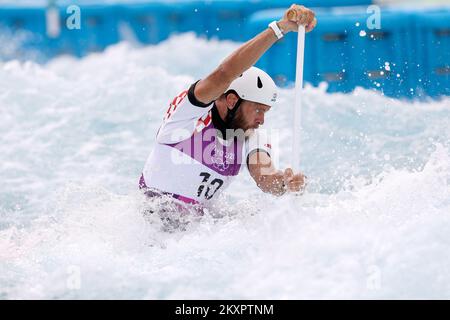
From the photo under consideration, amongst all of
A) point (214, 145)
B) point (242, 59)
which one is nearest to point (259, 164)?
point (214, 145)

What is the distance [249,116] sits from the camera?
374 cm

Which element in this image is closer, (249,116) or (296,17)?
(296,17)

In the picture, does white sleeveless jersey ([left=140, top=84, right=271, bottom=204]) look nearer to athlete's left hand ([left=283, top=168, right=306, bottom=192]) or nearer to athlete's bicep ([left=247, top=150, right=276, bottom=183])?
athlete's bicep ([left=247, top=150, right=276, bottom=183])

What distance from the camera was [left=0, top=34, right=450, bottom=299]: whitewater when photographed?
10.4ft

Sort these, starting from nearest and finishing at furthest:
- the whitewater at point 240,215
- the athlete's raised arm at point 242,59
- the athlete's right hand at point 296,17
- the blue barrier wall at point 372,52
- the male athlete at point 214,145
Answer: the whitewater at point 240,215 < the athlete's raised arm at point 242,59 < the athlete's right hand at point 296,17 < the male athlete at point 214,145 < the blue barrier wall at point 372,52

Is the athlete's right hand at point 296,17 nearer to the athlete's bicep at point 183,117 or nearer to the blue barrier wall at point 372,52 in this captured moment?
the athlete's bicep at point 183,117

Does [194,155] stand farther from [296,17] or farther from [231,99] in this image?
[296,17]

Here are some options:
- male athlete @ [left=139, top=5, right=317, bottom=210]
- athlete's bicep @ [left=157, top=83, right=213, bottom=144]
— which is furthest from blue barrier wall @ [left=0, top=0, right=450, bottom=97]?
athlete's bicep @ [left=157, top=83, right=213, bottom=144]

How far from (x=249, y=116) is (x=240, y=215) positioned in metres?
0.54

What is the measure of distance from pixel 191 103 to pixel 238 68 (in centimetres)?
34

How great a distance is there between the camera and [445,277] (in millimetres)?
3105

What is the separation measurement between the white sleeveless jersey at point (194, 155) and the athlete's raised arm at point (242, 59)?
0.21m

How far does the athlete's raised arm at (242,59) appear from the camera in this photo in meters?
3.30

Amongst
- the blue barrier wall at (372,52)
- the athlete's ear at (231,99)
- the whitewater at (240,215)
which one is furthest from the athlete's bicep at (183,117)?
the blue barrier wall at (372,52)
